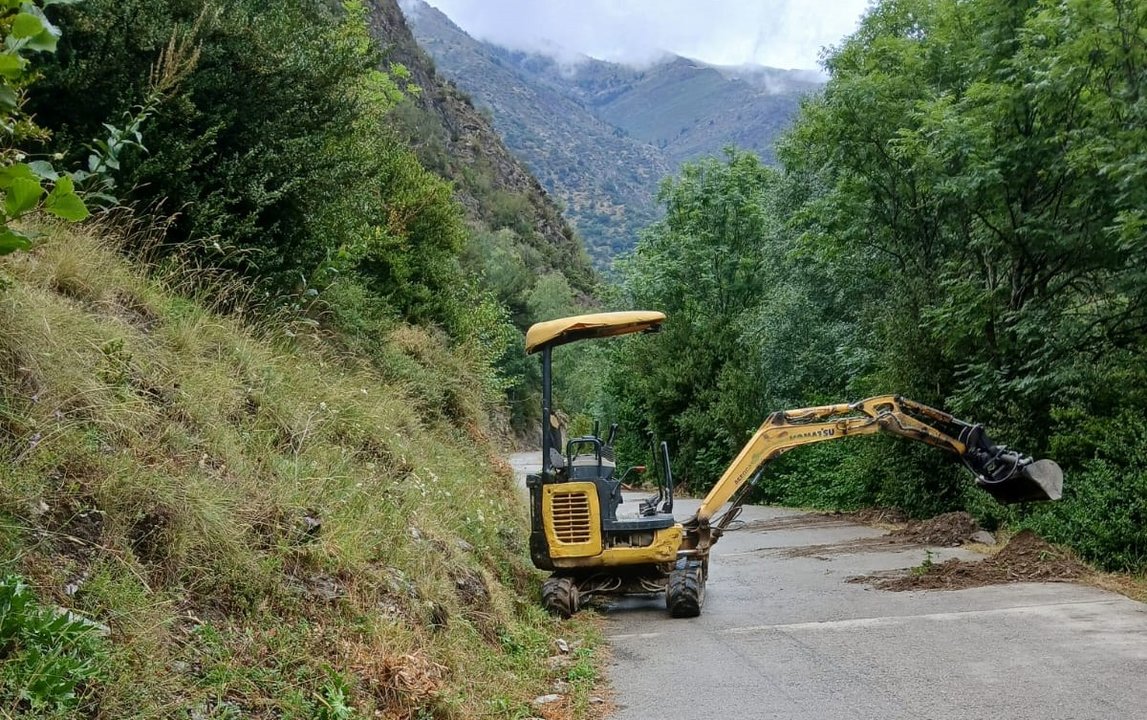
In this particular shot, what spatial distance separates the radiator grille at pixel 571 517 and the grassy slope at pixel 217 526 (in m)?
1.74

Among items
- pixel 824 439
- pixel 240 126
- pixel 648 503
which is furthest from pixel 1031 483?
pixel 240 126

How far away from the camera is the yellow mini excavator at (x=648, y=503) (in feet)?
31.6

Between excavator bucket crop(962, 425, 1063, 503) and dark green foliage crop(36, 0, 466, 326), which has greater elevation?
dark green foliage crop(36, 0, 466, 326)

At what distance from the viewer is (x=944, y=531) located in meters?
14.8

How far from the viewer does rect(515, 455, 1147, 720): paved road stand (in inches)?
238

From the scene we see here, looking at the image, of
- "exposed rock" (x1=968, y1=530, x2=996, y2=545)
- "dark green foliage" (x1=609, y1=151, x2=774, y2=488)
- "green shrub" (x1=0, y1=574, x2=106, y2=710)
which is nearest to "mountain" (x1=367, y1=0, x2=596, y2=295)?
"dark green foliage" (x1=609, y1=151, x2=774, y2=488)

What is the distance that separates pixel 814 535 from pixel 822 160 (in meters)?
9.18

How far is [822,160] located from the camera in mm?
21172

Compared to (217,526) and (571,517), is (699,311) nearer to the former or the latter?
(571,517)

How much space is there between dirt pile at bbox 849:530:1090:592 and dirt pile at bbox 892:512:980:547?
2337mm

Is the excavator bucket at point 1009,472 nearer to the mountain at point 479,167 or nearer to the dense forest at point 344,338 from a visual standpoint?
the dense forest at point 344,338

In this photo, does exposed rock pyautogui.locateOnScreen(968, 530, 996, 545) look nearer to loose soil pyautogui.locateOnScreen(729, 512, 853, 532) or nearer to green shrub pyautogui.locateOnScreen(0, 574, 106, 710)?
loose soil pyautogui.locateOnScreen(729, 512, 853, 532)

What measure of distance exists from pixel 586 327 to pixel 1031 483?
5215 millimetres

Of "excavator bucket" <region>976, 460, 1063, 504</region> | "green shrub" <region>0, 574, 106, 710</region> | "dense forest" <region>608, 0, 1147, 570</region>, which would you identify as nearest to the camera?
"green shrub" <region>0, 574, 106, 710</region>
